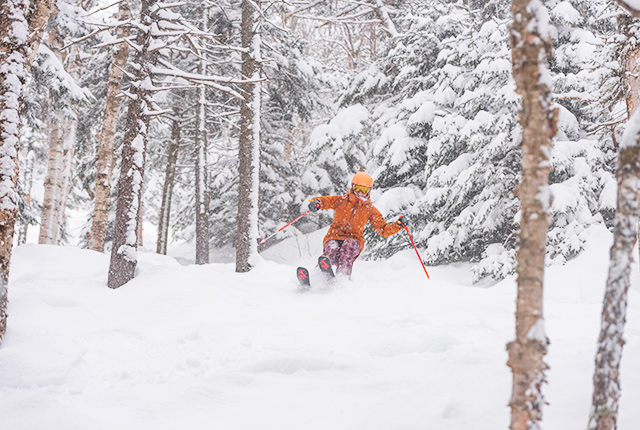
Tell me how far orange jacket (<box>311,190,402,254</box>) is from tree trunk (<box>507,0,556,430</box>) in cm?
563

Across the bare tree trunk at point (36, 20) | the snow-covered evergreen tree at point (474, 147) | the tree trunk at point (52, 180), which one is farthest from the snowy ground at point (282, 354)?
the tree trunk at point (52, 180)

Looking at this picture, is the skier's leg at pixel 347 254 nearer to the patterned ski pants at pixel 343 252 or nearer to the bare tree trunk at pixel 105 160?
the patterned ski pants at pixel 343 252

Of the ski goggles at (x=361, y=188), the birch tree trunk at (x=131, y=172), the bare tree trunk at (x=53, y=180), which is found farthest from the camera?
the bare tree trunk at (x=53, y=180)

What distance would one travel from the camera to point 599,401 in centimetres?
202

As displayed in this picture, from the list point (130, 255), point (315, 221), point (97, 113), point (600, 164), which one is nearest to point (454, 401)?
point (130, 255)

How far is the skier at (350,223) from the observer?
7520mm

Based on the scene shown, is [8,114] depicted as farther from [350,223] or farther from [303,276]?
[350,223]

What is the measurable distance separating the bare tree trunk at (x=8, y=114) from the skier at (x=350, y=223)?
422cm

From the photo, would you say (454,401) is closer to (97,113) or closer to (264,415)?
(264,415)

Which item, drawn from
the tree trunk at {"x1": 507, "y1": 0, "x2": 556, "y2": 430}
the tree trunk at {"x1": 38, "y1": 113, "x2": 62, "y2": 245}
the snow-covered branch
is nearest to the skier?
the snow-covered branch

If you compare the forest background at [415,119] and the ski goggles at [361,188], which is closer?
the ski goggles at [361,188]

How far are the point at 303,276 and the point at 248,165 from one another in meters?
3.51

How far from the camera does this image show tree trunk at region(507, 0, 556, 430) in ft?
6.26

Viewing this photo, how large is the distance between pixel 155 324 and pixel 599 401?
14.7 feet
